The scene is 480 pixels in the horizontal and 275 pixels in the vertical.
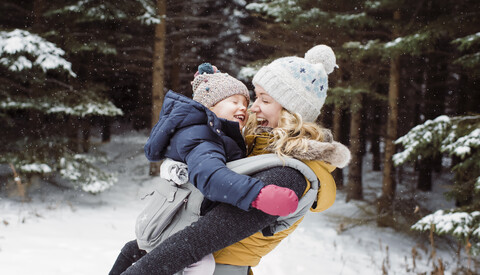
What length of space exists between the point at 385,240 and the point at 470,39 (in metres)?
5.46

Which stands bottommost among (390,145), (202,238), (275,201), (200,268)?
(390,145)

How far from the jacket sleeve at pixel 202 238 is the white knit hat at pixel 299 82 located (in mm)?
598

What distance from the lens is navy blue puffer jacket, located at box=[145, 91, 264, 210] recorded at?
1268mm

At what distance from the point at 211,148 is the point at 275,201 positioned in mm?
321

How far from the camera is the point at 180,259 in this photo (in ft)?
4.21

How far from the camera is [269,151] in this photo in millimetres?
1622

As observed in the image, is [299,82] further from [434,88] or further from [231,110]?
[434,88]

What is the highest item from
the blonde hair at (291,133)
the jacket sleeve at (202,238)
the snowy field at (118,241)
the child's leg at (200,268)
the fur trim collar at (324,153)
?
the blonde hair at (291,133)

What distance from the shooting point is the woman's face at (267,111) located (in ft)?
6.10

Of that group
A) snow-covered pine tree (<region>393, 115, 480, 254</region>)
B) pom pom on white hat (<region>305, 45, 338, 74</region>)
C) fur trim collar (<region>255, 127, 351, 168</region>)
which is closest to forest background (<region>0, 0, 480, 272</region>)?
snow-covered pine tree (<region>393, 115, 480, 254</region>)

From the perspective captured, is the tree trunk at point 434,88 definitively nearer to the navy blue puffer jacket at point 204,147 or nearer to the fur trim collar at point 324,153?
the fur trim collar at point 324,153

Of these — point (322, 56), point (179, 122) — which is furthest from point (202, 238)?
point (322, 56)

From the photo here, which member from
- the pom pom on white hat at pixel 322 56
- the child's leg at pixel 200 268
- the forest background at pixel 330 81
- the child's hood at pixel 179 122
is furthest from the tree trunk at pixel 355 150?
the child's leg at pixel 200 268

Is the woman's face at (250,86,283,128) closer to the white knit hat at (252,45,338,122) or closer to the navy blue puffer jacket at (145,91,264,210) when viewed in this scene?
the white knit hat at (252,45,338,122)
